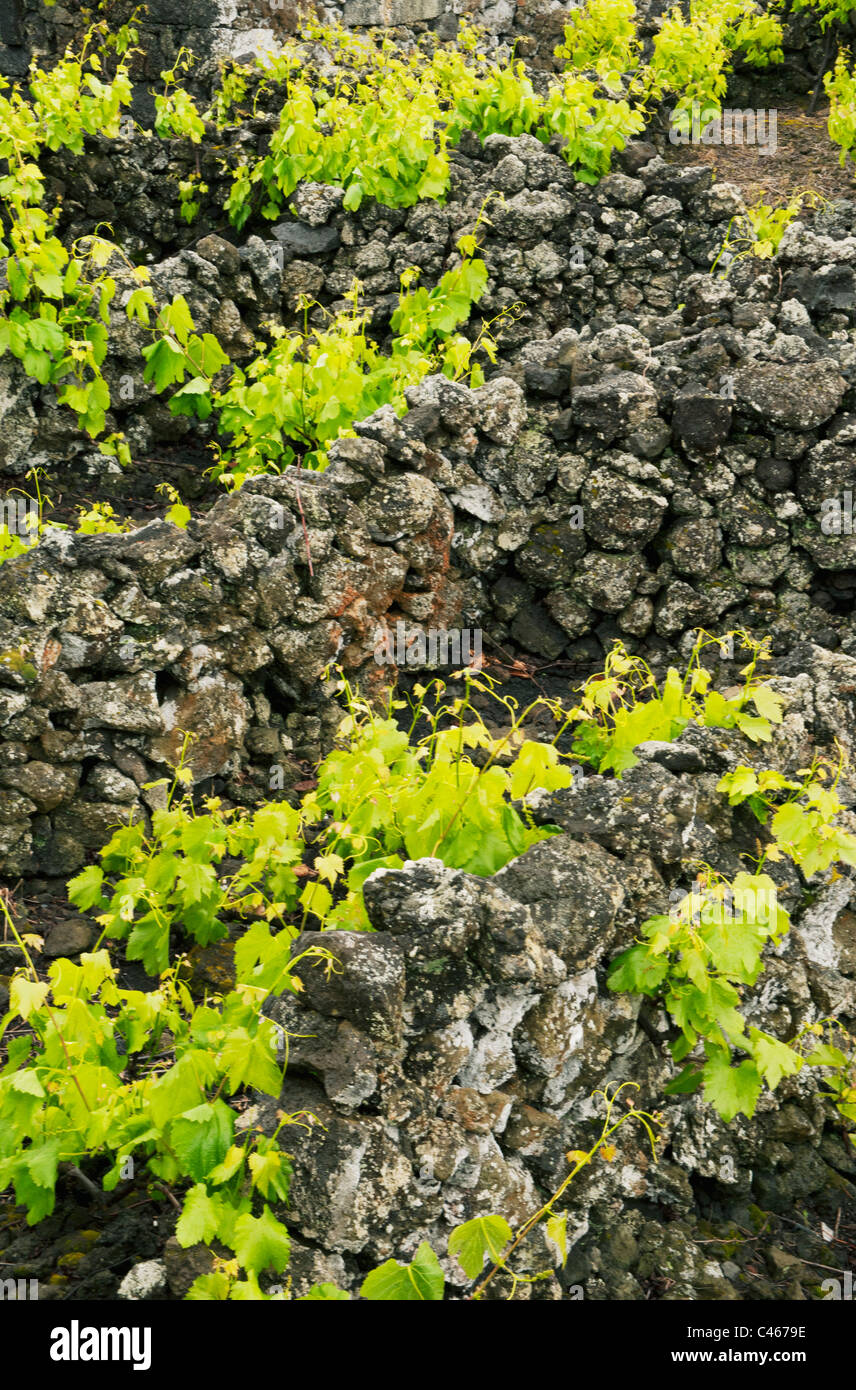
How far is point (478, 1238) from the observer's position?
2.47 m

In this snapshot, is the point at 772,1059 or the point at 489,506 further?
the point at 489,506

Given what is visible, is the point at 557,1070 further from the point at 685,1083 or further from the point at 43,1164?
the point at 43,1164

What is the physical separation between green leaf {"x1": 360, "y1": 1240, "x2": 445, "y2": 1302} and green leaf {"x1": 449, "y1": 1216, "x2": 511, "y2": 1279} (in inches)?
3.8

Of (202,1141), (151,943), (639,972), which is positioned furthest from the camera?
(151,943)

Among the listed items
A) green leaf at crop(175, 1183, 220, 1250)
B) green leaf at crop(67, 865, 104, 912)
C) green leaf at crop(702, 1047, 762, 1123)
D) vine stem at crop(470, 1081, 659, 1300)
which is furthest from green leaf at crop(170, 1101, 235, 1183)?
green leaf at crop(67, 865, 104, 912)

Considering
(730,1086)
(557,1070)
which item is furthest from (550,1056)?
(730,1086)

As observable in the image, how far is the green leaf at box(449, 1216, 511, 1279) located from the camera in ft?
8.05

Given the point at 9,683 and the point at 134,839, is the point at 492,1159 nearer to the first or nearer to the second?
the point at 134,839

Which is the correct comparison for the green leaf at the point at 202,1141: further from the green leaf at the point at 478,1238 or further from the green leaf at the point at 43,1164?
the green leaf at the point at 478,1238

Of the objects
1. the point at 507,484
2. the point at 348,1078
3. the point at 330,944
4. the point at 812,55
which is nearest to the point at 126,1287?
the point at 348,1078

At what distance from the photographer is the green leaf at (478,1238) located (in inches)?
96.7

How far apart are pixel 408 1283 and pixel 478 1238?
7.1 inches

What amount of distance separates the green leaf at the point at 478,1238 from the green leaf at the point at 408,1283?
3.8 inches

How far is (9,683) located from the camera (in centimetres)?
413
